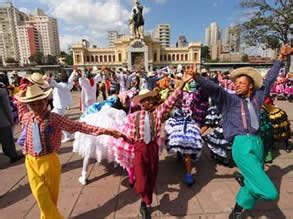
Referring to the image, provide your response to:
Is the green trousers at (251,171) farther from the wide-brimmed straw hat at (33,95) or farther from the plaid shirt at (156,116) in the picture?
the wide-brimmed straw hat at (33,95)

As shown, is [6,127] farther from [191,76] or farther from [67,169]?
[191,76]

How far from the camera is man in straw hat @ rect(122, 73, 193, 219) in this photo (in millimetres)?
2518

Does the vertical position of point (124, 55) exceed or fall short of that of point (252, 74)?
it exceeds it

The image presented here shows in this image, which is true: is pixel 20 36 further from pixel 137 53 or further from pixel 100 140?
pixel 100 140

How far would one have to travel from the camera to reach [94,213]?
2.80 metres

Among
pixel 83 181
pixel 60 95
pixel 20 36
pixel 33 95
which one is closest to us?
pixel 33 95

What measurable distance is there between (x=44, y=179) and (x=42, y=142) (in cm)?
41

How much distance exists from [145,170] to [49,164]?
1061 mm

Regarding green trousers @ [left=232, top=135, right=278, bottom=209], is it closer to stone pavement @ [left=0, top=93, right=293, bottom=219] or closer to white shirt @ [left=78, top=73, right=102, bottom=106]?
stone pavement @ [left=0, top=93, right=293, bottom=219]

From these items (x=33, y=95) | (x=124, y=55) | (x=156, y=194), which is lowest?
(x=156, y=194)

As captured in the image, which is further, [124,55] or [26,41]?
[26,41]

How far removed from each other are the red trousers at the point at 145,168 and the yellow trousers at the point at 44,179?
90 centimetres

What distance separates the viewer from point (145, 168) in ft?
8.27

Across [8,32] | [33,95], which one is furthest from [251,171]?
[8,32]
